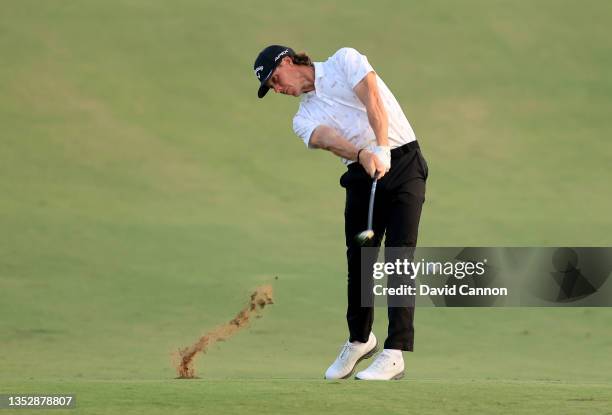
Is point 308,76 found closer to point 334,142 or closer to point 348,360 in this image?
point 334,142

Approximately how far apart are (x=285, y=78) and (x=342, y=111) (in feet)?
0.97

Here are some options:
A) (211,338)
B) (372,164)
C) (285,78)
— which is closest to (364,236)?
(372,164)

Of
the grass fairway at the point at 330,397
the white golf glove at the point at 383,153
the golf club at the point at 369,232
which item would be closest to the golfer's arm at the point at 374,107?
the white golf glove at the point at 383,153

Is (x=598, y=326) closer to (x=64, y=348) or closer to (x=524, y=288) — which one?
(x=524, y=288)

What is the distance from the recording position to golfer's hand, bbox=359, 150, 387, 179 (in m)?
5.50

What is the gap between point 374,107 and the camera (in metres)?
5.52

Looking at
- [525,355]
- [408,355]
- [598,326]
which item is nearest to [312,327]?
[408,355]

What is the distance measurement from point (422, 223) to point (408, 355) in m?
3.48

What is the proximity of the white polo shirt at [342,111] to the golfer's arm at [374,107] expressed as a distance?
0.11 m

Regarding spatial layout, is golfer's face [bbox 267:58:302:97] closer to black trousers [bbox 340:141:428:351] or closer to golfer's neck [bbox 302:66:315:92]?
golfer's neck [bbox 302:66:315:92]

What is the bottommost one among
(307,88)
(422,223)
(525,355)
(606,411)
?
(606,411)

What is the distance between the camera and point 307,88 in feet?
19.0

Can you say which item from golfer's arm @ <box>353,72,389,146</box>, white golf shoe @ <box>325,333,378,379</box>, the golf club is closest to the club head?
the golf club

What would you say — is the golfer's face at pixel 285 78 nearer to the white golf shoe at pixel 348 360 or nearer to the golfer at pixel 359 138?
the golfer at pixel 359 138
